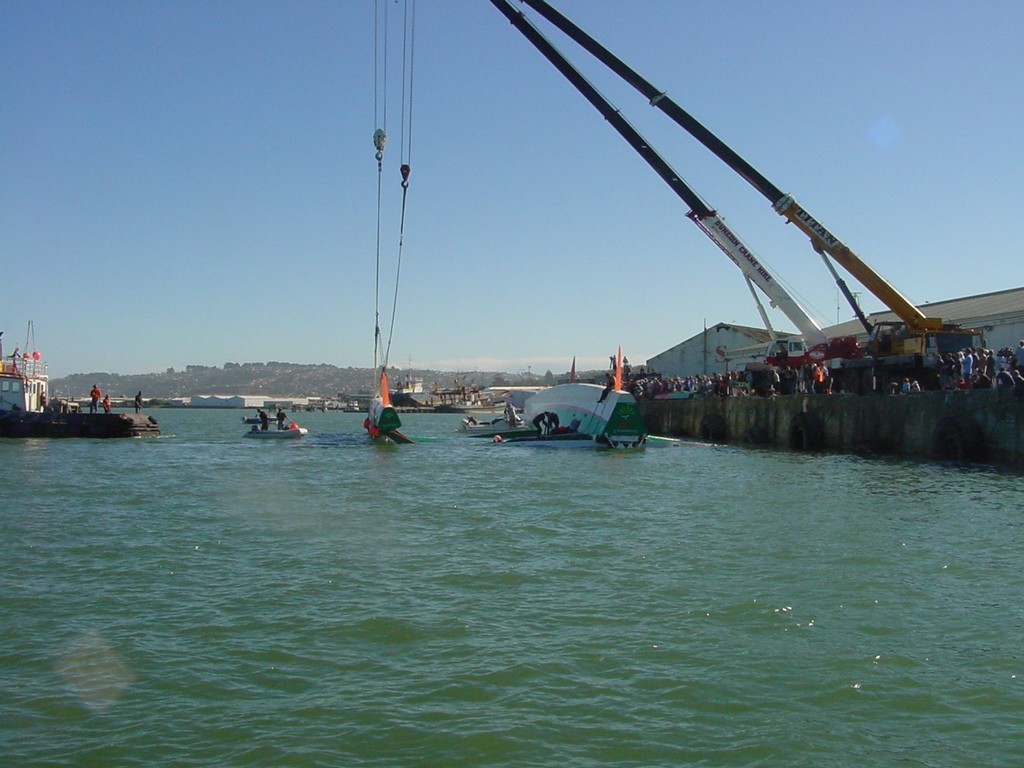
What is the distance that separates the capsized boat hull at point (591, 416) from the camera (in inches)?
1497

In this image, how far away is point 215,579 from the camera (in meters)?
12.9

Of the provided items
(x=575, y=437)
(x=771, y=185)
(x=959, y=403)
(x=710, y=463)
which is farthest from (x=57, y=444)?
(x=959, y=403)

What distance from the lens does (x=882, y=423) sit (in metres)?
34.8

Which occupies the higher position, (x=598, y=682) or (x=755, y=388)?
(x=755, y=388)

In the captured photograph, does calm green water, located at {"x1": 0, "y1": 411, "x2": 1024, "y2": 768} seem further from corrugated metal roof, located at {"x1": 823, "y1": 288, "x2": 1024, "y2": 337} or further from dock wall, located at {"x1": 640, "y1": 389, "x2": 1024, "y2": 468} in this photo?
corrugated metal roof, located at {"x1": 823, "y1": 288, "x2": 1024, "y2": 337}

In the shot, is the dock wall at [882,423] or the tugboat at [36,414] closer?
the dock wall at [882,423]

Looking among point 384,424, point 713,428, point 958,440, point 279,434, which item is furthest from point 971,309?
point 279,434

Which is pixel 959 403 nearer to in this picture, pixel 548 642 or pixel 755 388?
pixel 755 388

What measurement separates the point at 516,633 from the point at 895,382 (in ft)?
103

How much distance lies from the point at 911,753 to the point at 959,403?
26162 millimetres

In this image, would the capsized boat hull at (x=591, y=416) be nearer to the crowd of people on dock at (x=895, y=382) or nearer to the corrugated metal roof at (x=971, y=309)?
the crowd of people on dock at (x=895, y=382)

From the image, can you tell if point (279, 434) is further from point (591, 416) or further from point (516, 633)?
point (516, 633)

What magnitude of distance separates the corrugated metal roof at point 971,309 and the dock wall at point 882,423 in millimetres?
9823

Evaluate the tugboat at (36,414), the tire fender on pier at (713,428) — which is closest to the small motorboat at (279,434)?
the tugboat at (36,414)
